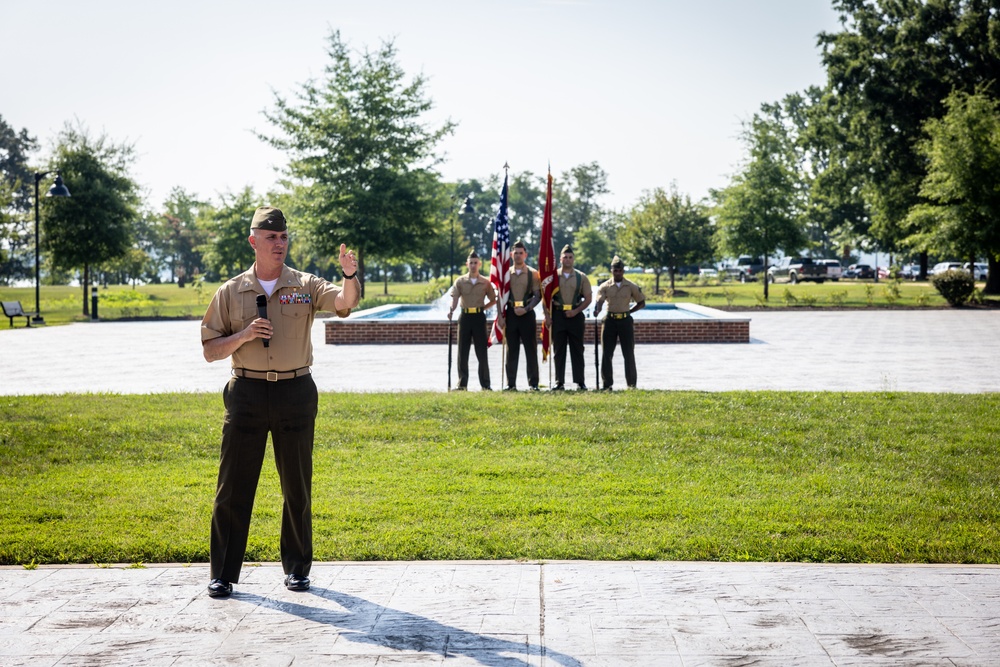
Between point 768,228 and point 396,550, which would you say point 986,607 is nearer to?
point 396,550

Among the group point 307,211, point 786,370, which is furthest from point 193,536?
point 307,211

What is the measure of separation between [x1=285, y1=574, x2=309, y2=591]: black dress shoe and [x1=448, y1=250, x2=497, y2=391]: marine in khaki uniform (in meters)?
8.68

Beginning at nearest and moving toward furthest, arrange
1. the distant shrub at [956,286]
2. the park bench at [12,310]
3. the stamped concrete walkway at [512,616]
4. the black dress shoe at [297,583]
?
the stamped concrete walkway at [512,616]
the black dress shoe at [297,583]
the park bench at [12,310]
the distant shrub at [956,286]

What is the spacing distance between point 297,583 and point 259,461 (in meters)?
0.69

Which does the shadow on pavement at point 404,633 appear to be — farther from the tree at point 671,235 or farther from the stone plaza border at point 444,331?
the tree at point 671,235

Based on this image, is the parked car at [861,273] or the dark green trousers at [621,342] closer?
the dark green trousers at [621,342]

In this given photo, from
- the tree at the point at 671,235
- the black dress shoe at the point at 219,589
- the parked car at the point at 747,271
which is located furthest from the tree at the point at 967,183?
the parked car at the point at 747,271

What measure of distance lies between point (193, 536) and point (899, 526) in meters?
4.66

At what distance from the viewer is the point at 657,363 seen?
719 inches

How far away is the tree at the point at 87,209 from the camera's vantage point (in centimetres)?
3812

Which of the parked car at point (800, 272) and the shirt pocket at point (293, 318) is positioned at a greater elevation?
the parked car at point (800, 272)

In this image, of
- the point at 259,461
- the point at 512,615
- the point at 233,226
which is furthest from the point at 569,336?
the point at 233,226

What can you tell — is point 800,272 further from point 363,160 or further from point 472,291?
point 472,291

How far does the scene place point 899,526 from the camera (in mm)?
6766
